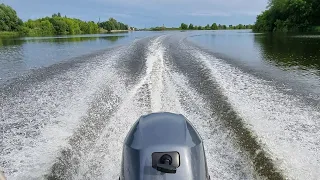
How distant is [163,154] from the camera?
72.4 inches

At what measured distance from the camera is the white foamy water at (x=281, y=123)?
289 centimetres

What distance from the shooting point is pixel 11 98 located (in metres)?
5.25

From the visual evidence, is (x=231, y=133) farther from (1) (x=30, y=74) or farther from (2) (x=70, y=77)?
(1) (x=30, y=74)

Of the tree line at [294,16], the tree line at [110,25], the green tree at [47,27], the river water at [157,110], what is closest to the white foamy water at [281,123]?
the river water at [157,110]

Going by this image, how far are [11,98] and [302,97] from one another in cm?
579

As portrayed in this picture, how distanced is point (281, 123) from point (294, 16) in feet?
171

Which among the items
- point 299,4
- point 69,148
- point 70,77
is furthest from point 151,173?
point 299,4

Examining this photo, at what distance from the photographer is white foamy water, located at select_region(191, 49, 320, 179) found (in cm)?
289

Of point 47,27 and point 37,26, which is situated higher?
point 37,26

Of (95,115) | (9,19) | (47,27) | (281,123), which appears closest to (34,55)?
(95,115)

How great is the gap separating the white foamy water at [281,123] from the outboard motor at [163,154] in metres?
1.35

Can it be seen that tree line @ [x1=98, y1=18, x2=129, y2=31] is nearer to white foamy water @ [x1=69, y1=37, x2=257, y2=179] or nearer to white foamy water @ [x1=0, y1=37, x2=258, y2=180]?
white foamy water @ [x1=0, y1=37, x2=258, y2=180]

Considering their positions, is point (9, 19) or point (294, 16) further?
point (9, 19)

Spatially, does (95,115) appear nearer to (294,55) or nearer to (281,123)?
(281,123)
